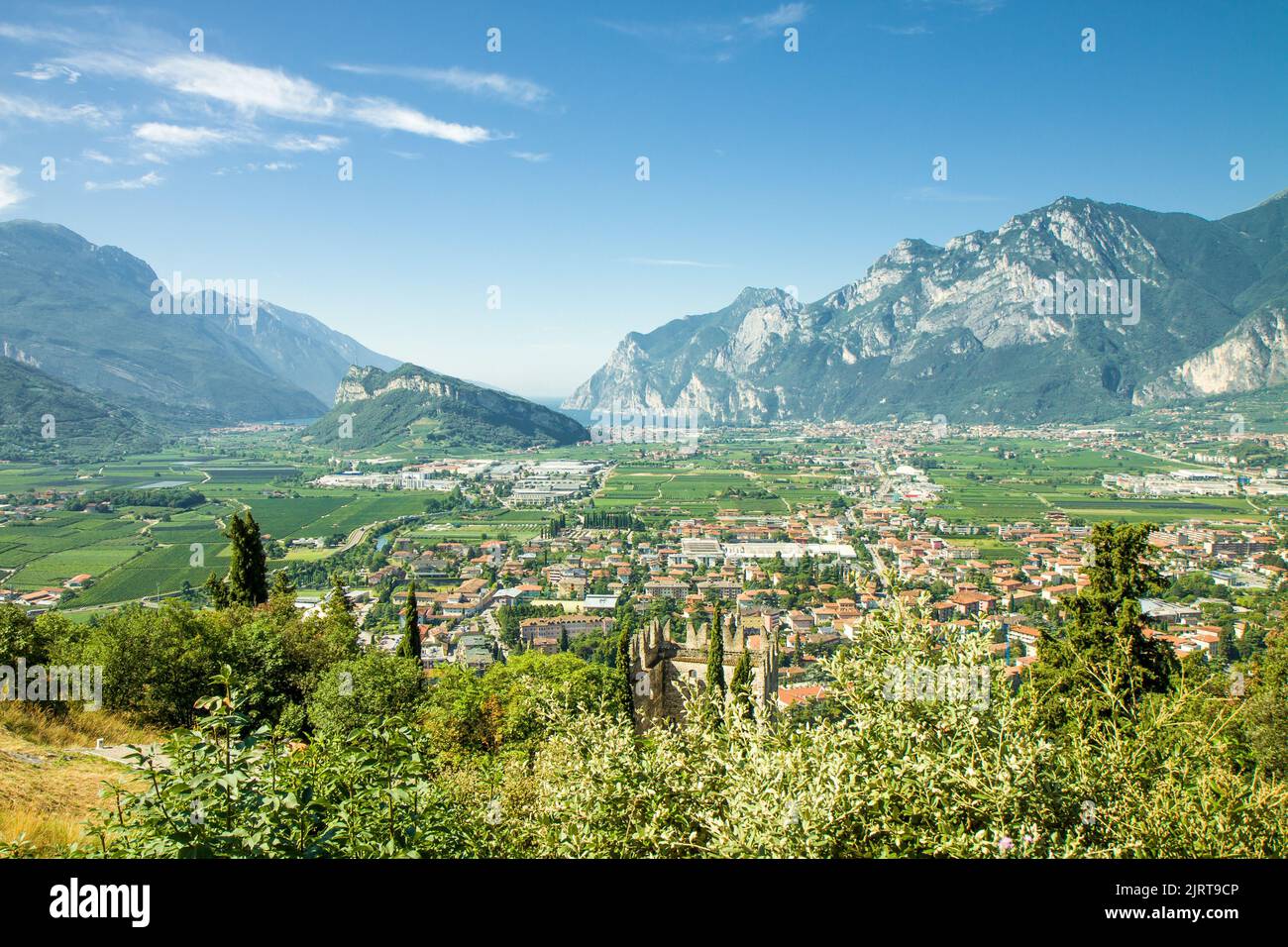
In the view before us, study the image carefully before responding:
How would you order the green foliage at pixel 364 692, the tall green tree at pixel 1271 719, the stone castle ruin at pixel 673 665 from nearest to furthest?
the tall green tree at pixel 1271 719 < the green foliage at pixel 364 692 < the stone castle ruin at pixel 673 665

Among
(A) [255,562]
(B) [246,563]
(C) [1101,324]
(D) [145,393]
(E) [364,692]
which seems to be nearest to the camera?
(E) [364,692]

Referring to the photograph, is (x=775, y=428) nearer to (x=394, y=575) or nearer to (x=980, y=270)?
(x=980, y=270)

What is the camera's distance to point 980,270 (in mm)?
199750

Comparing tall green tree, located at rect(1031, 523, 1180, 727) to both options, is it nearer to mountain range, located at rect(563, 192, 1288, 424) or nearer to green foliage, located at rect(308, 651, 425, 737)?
green foliage, located at rect(308, 651, 425, 737)

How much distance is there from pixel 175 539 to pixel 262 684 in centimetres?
4896

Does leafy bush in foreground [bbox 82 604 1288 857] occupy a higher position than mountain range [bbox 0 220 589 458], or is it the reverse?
mountain range [bbox 0 220 589 458]

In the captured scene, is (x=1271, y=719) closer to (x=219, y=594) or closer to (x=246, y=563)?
(x=246, y=563)

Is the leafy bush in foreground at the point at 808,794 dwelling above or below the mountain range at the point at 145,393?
below

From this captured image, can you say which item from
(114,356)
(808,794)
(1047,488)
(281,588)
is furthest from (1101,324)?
(114,356)

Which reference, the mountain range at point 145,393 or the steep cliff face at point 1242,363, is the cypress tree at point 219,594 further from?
the steep cliff face at point 1242,363

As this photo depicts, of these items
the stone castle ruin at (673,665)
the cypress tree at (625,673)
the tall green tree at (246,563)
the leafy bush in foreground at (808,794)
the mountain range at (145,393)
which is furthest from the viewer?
the mountain range at (145,393)

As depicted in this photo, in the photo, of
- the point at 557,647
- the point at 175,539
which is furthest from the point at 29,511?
the point at 557,647

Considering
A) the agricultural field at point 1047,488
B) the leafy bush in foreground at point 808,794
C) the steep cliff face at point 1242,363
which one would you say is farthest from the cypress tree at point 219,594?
the steep cliff face at point 1242,363

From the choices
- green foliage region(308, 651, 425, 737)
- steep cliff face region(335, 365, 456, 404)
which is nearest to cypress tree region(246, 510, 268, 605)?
green foliage region(308, 651, 425, 737)
